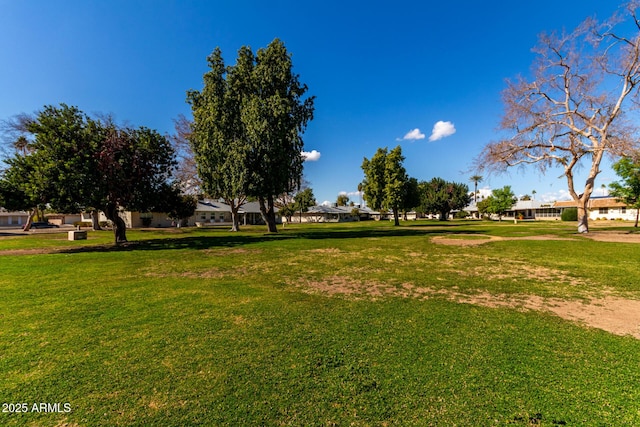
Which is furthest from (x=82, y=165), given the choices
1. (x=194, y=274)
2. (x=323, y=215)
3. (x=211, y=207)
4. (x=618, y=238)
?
(x=323, y=215)

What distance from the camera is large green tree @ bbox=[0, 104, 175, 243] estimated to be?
588 inches

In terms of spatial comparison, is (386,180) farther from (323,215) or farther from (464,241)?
(323,215)

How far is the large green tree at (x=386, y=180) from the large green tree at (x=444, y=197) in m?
25.4

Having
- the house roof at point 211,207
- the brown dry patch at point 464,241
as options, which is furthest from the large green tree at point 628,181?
the house roof at point 211,207

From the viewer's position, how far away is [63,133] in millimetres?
15594

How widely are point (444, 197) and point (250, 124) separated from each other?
57.3 meters

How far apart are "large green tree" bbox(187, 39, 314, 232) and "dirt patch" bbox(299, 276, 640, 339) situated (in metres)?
15.6

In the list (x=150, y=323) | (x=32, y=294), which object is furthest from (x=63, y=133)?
(x=150, y=323)

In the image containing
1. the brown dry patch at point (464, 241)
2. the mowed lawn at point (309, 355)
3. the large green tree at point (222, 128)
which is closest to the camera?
the mowed lawn at point (309, 355)

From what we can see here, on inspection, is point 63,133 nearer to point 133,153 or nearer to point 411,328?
point 133,153

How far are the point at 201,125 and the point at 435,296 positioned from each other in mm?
24064

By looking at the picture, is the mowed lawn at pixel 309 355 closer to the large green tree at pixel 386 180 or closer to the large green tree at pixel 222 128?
the large green tree at pixel 222 128

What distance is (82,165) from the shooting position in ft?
49.8

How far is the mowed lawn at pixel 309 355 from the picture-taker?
3.00m
